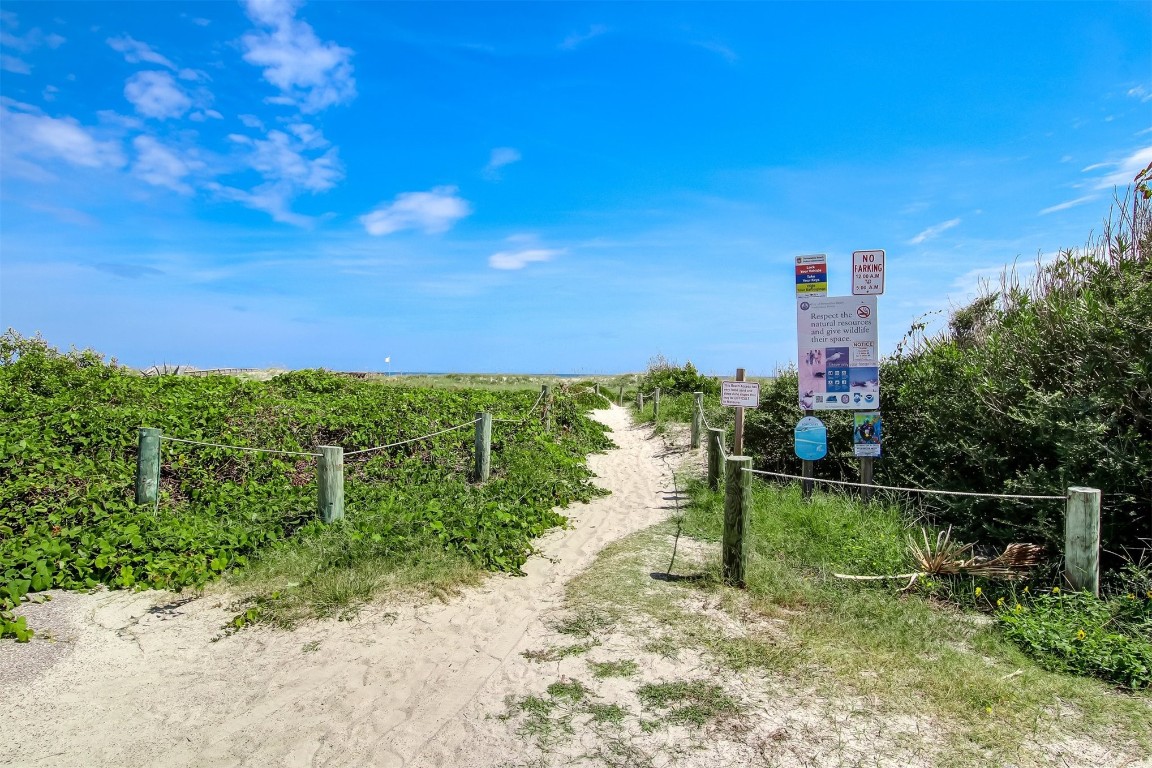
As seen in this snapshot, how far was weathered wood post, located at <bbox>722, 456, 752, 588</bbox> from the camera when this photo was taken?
5.55 m

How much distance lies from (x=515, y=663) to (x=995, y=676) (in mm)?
3084

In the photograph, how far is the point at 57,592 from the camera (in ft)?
18.0

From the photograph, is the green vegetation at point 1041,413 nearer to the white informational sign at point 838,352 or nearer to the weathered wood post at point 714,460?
the white informational sign at point 838,352

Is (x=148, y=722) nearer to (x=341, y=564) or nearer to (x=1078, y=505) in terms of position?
(x=341, y=564)

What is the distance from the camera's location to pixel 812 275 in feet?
25.2

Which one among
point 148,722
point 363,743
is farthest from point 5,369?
point 363,743

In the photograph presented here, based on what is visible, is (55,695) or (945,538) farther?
(945,538)

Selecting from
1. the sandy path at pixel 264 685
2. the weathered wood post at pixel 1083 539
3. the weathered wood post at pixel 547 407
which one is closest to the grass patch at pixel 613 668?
the sandy path at pixel 264 685

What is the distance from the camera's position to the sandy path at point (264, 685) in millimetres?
3441

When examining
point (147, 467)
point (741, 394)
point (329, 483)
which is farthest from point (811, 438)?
point (147, 467)

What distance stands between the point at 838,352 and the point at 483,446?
5.13 meters

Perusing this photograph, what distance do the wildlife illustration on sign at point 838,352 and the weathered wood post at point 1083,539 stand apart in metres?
2.73

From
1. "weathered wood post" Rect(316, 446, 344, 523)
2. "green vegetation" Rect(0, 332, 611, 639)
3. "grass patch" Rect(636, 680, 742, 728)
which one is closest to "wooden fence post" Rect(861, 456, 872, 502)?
"green vegetation" Rect(0, 332, 611, 639)

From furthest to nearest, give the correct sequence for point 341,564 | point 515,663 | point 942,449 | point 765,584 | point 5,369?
1. point 5,369
2. point 942,449
3. point 341,564
4. point 765,584
5. point 515,663
